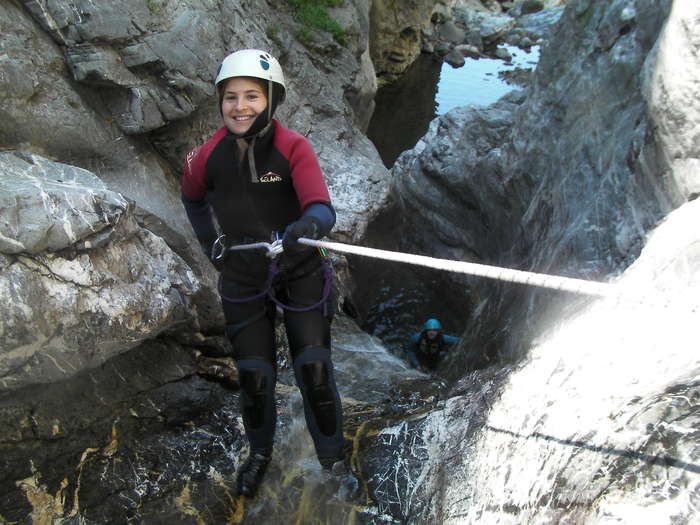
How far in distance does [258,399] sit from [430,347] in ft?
14.5

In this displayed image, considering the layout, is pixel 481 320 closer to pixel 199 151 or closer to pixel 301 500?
pixel 301 500

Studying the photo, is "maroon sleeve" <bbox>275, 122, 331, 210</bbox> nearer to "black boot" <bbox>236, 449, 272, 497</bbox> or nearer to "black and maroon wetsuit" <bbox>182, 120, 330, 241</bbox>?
"black and maroon wetsuit" <bbox>182, 120, 330, 241</bbox>

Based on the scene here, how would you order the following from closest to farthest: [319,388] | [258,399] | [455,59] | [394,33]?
[319,388] < [258,399] < [394,33] < [455,59]

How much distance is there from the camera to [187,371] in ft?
17.1

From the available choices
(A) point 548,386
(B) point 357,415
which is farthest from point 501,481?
(B) point 357,415

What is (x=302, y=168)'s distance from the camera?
3.63 m

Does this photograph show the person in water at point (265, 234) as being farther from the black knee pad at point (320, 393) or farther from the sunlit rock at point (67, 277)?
the sunlit rock at point (67, 277)

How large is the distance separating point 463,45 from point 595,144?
26233mm

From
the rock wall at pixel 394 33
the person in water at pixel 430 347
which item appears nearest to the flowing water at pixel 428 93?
the rock wall at pixel 394 33

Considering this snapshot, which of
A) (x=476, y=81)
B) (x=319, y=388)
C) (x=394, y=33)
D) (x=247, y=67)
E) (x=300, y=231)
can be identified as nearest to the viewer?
(x=300, y=231)

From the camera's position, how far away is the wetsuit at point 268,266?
367 centimetres

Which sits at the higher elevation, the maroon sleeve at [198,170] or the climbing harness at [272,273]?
the maroon sleeve at [198,170]

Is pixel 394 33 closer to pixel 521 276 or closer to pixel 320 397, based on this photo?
pixel 320 397

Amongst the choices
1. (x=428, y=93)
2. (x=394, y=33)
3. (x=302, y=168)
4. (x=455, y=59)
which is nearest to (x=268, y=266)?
(x=302, y=168)
